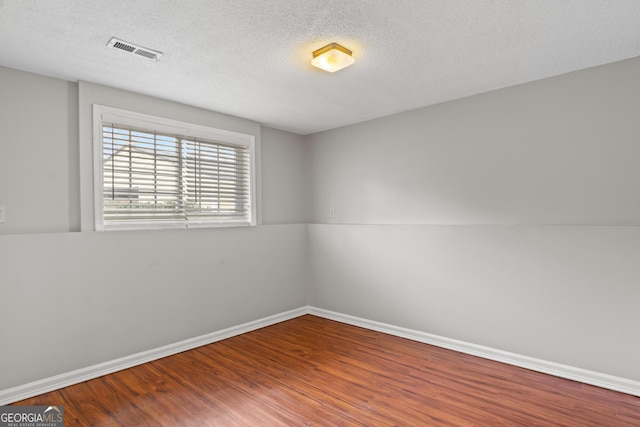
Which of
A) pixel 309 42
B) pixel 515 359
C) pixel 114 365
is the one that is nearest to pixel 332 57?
pixel 309 42

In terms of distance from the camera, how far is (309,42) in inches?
91.8

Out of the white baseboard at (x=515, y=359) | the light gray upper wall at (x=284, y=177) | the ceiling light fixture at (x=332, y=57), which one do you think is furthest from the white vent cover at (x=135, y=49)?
the white baseboard at (x=515, y=359)

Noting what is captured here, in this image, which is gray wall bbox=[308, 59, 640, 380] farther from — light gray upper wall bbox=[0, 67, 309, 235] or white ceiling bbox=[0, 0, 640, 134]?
light gray upper wall bbox=[0, 67, 309, 235]

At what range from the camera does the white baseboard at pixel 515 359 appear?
2.57m

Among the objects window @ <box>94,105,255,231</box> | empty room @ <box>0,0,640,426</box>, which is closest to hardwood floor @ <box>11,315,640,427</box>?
empty room @ <box>0,0,640,426</box>

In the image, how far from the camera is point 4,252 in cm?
248

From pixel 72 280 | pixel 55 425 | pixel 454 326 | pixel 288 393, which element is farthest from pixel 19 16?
pixel 454 326

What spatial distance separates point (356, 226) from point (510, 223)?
1.62 meters

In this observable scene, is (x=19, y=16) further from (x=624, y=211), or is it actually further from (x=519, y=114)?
(x=624, y=211)

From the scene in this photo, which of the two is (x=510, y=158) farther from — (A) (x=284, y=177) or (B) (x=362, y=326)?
(A) (x=284, y=177)

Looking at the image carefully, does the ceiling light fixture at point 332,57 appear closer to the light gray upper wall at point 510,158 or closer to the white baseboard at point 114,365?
the light gray upper wall at point 510,158

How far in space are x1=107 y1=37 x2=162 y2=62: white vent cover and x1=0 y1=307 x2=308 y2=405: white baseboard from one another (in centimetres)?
246

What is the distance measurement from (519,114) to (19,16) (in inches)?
146

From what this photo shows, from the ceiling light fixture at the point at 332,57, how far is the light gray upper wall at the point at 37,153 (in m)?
2.08
